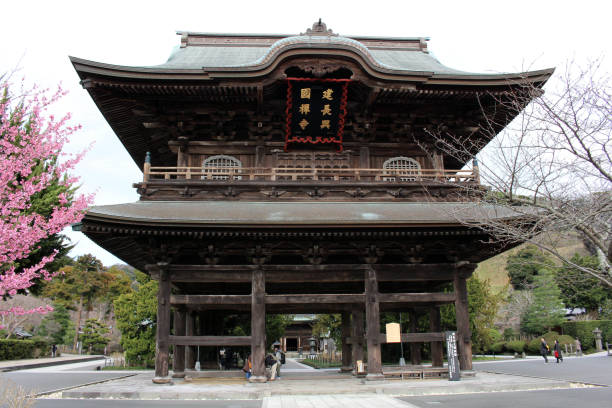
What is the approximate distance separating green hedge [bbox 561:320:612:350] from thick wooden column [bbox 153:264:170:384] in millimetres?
37208

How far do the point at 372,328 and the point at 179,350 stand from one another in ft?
20.0

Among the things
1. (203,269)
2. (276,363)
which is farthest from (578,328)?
(203,269)

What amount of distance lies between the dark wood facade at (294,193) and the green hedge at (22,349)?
89.9ft

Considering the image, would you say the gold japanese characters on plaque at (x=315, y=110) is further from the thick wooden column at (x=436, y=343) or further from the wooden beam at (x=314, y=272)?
the thick wooden column at (x=436, y=343)

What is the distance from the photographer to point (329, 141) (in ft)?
50.0

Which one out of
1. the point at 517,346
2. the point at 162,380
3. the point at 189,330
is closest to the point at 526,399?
the point at 162,380

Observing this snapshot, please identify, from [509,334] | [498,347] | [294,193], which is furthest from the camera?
[509,334]

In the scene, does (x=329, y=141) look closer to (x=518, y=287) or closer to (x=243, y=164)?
(x=243, y=164)

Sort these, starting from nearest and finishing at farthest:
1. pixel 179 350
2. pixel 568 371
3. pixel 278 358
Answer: pixel 179 350
pixel 278 358
pixel 568 371

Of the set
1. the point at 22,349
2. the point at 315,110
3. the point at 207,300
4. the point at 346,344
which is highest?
the point at 315,110

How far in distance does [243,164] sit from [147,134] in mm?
4445

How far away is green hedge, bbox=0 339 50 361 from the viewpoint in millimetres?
34969

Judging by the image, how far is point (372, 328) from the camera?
13039mm

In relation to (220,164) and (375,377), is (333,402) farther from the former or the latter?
(220,164)
